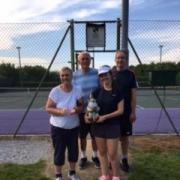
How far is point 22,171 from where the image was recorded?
7.59 m

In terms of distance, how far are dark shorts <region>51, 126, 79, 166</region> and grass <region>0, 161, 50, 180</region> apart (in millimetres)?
587

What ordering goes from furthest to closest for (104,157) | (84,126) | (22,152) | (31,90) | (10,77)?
(10,77), (31,90), (22,152), (84,126), (104,157)

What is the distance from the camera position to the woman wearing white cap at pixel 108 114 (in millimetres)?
6395

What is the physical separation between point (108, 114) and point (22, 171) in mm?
→ 2067

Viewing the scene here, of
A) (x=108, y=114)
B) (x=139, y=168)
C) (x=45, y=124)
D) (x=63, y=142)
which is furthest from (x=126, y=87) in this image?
(x=45, y=124)

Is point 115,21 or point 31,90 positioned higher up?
point 115,21

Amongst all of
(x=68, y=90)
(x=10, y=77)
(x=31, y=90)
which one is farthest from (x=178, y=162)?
(x=10, y=77)

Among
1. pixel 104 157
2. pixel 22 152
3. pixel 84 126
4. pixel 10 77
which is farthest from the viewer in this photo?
pixel 10 77

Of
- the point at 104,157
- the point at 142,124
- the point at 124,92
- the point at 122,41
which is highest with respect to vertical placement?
the point at 122,41

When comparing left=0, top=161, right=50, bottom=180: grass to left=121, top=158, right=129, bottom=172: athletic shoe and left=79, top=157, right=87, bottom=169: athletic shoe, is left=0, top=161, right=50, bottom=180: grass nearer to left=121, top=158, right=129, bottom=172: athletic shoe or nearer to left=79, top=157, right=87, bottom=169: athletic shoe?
left=79, top=157, right=87, bottom=169: athletic shoe

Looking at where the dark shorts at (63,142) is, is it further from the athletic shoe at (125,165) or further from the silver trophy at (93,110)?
the athletic shoe at (125,165)

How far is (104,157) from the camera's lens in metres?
6.66

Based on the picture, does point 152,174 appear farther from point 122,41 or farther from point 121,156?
point 122,41

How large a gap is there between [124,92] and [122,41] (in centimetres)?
259
